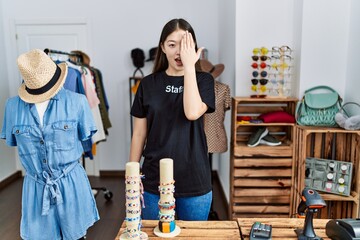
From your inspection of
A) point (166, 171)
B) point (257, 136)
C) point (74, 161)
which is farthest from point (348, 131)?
point (74, 161)

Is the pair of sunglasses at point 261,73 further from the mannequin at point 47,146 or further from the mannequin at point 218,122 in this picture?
the mannequin at point 47,146

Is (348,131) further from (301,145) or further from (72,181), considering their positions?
(72,181)

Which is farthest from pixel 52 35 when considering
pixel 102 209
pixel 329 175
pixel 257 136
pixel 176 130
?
pixel 329 175

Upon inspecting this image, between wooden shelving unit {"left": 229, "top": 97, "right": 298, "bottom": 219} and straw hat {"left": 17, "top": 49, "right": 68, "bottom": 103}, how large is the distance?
1265mm

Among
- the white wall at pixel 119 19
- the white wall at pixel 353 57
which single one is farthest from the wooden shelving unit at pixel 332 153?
the white wall at pixel 119 19

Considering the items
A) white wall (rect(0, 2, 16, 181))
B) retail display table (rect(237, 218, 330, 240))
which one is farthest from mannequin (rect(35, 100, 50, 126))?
white wall (rect(0, 2, 16, 181))

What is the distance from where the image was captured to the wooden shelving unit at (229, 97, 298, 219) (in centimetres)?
221

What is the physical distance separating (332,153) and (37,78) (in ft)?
6.50

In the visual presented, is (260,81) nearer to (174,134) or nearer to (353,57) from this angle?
(353,57)

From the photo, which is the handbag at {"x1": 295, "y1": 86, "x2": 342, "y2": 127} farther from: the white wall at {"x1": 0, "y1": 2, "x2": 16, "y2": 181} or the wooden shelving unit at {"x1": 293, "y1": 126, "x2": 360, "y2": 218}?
the white wall at {"x1": 0, "y1": 2, "x2": 16, "y2": 181}

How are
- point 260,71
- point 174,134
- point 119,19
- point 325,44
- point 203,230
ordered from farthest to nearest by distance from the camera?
point 119,19 < point 260,71 < point 325,44 < point 174,134 < point 203,230

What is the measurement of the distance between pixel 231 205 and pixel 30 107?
1.57 metres

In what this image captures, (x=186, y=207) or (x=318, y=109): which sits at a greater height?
(x=318, y=109)

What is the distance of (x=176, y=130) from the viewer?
3.97 ft
